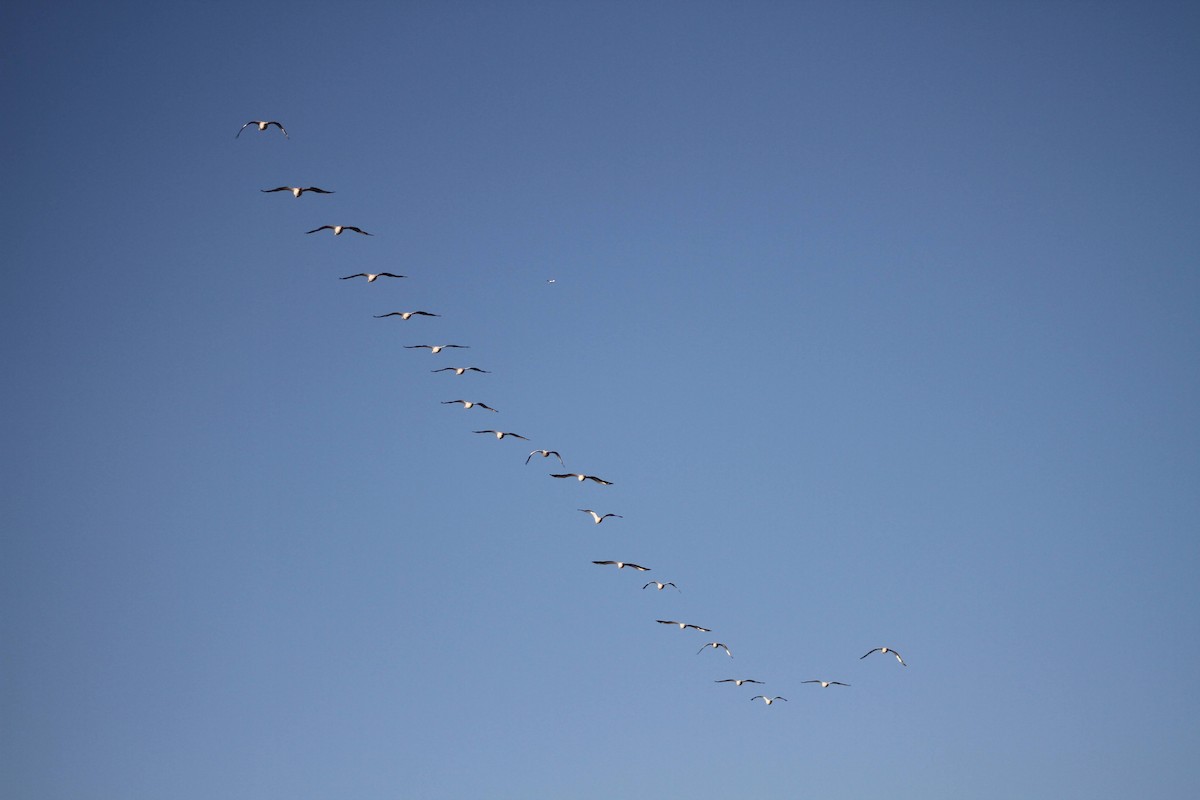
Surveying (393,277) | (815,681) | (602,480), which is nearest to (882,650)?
(815,681)

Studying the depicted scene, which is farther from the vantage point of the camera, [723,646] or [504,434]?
[723,646]

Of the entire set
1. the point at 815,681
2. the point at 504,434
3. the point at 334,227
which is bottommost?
the point at 815,681

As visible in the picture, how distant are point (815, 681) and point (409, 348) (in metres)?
36.7

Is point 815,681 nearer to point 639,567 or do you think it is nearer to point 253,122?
point 639,567

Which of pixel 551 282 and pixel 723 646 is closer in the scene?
pixel 551 282

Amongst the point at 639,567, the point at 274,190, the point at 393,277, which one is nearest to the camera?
the point at 274,190

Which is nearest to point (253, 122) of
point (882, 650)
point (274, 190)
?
point (274, 190)

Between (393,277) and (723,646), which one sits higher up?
(393,277)

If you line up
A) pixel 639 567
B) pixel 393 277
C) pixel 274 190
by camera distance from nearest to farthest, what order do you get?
1. pixel 274 190
2. pixel 393 277
3. pixel 639 567

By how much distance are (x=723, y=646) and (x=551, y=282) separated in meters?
30.8

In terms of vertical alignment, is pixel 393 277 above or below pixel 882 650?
above

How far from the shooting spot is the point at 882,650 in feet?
326

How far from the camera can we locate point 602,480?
8431 centimetres

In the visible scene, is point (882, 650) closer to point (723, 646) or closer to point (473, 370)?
point (723, 646)
